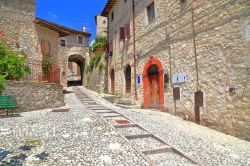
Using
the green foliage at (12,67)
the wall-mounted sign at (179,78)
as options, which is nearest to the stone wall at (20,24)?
the green foliage at (12,67)

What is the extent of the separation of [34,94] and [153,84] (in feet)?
19.9

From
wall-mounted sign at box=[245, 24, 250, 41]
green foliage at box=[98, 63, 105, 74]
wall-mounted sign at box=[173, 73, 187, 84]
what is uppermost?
green foliage at box=[98, 63, 105, 74]

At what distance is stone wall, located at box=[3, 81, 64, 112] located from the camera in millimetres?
9164

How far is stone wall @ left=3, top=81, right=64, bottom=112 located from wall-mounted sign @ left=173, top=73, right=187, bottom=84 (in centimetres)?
623

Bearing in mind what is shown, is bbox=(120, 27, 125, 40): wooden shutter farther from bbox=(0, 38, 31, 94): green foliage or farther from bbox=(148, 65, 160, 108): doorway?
bbox=(0, 38, 31, 94): green foliage

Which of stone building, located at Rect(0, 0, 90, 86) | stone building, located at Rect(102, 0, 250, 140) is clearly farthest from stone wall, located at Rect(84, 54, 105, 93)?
stone building, located at Rect(102, 0, 250, 140)

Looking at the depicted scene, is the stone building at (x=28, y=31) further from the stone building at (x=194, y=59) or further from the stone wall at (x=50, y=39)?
the stone building at (x=194, y=59)

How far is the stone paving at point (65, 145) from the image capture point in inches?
154

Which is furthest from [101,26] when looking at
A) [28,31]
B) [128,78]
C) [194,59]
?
[194,59]

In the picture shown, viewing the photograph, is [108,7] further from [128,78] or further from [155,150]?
[155,150]

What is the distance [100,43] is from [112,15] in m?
3.20

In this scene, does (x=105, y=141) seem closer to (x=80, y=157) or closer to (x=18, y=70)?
(x=80, y=157)

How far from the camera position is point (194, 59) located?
803cm

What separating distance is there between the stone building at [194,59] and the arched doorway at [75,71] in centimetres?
1667
